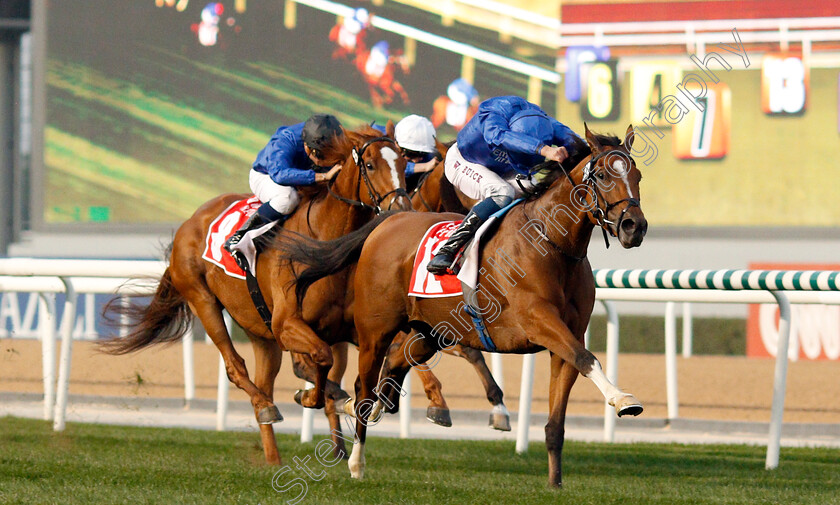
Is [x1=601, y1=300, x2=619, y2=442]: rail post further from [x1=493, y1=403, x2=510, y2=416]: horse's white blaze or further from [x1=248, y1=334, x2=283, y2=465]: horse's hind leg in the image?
[x1=248, y1=334, x2=283, y2=465]: horse's hind leg

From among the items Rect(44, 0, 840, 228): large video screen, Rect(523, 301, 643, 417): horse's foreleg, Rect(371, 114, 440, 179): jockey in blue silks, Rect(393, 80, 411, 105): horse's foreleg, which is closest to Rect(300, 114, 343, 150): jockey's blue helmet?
Rect(371, 114, 440, 179): jockey in blue silks

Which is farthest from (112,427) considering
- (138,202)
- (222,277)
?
(138,202)

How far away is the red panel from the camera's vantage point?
1592cm

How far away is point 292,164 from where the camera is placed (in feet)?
18.9

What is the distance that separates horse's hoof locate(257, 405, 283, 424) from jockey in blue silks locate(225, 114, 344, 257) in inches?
30.4

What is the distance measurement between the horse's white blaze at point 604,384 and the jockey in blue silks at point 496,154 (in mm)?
847

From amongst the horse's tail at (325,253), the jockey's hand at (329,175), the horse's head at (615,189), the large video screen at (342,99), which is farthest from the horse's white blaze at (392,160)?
the large video screen at (342,99)

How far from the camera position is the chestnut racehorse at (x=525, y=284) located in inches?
170

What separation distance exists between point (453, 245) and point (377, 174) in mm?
715

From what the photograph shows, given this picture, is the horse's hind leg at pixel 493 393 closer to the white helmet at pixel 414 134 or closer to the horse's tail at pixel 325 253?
the horse's tail at pixel 325 253

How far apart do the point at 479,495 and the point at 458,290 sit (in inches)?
36.1

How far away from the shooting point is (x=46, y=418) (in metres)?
7.16

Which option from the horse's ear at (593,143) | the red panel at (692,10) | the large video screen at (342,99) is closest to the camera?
the horse's ear at (593,143)

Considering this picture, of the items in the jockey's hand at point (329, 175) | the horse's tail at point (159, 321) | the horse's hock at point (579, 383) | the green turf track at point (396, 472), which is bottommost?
the horse's hock at point (579, 383)
